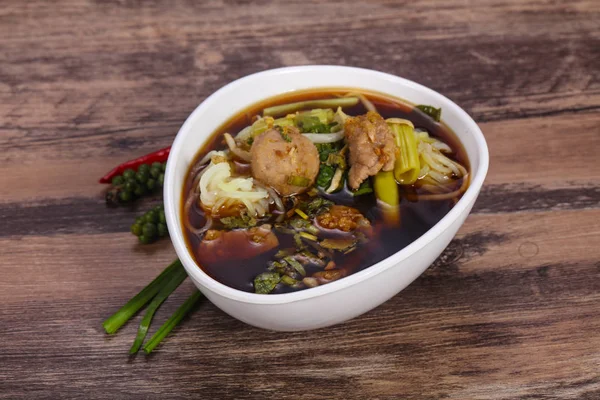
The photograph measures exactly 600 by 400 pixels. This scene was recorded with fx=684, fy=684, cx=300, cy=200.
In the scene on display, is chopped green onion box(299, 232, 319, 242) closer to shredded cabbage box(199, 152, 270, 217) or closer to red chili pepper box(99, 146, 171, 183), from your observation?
shredded cabbage box(199, 152, 270, 217)

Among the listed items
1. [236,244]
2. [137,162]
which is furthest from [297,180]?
[137,162]

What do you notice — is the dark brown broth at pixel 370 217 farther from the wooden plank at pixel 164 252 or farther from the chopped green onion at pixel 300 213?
the wooden plank at pixel 164 252

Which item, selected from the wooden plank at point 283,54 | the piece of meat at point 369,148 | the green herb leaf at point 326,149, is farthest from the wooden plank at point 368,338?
the wooden plank at point 283,54

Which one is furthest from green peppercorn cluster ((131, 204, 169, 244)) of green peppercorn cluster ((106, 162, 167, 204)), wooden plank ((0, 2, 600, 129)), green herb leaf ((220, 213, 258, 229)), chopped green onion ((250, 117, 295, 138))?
wooden plank ((0, 2, 600, 129))

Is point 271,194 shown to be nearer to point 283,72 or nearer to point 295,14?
point 283,72

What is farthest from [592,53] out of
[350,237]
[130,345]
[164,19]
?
[130,345]

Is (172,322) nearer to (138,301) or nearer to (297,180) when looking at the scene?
(138,301)
